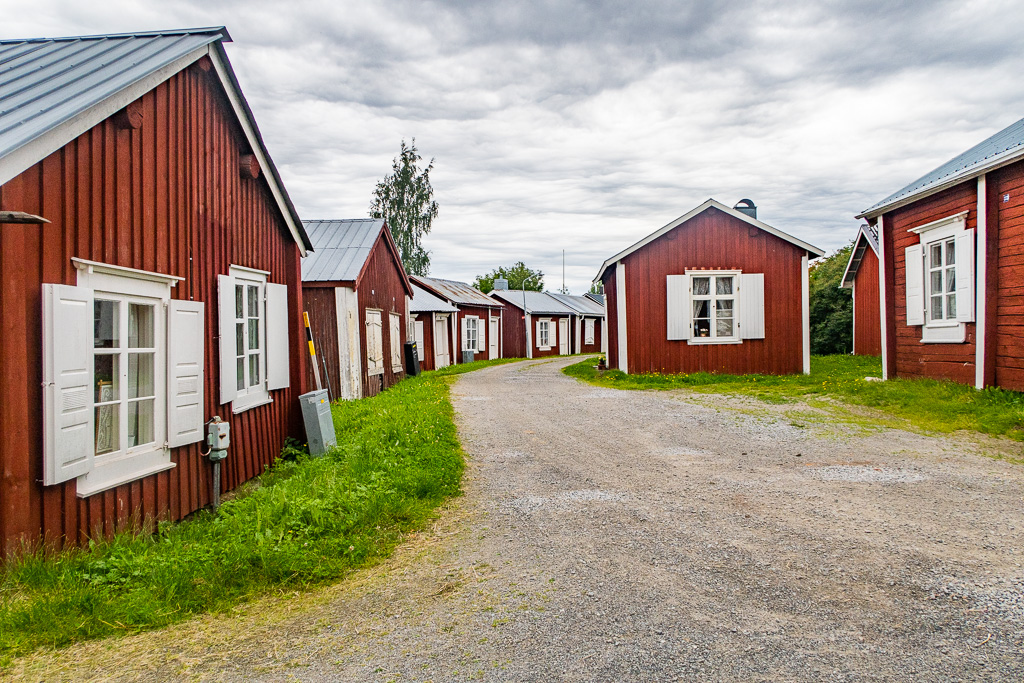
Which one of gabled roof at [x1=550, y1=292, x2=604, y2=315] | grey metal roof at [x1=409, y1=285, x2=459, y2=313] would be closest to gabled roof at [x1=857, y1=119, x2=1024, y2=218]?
grey metal roof at [x1=409, y1=285, x2=459, y2=313]

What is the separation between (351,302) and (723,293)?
814 cm

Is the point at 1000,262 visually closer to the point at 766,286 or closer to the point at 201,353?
the point at 766,286

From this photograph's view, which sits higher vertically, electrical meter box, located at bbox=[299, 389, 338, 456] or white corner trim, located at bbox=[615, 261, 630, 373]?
white corner trim, located at bbox=[615, 261, 630, 373]

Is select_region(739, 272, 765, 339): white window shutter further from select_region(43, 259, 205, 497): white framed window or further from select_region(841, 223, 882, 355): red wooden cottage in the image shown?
select_region(43, 259, 205, 497): white framed window

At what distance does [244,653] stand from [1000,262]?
34.2ft

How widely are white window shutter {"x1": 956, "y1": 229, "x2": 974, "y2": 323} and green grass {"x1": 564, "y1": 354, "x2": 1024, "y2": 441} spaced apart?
106 centimetres

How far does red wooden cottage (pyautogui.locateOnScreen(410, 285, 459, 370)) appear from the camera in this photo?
81.5 ft

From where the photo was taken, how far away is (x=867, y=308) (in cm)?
2220

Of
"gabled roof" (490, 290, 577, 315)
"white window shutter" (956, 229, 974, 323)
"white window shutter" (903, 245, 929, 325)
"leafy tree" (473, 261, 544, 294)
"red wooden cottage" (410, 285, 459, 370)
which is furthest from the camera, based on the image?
"leafy tree" (473, 261, 544, 294)

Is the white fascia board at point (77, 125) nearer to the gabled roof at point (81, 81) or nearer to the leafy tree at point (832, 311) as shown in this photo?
the gabled roof at point (81, 81)

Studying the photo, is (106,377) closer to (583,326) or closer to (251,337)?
(251,337)

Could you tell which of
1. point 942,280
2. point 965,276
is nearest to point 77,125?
point 965,276

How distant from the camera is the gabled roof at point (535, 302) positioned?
37.3 m

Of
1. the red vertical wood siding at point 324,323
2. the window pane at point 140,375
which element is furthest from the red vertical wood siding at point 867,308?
the window pane at point 140,375
